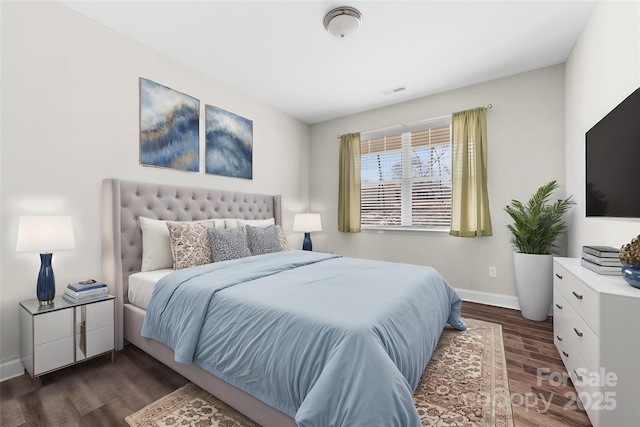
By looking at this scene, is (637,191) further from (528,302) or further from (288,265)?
(288,265)

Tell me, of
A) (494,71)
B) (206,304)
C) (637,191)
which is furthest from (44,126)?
(494,71)

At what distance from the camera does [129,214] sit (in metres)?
2.48

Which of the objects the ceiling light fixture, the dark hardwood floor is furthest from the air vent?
the dark hardwood floor

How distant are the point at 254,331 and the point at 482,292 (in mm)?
3092

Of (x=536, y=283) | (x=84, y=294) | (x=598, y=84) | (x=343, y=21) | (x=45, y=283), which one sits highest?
(x=343, y=21)

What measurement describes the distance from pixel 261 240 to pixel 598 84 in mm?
3126

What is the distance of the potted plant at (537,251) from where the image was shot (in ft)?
9.14

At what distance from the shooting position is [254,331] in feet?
4.67

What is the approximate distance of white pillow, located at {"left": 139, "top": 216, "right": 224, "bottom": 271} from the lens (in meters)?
2.48

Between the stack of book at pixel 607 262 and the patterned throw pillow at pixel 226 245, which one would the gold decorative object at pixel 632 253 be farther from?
the patterned throw pillow at pixel 226 245

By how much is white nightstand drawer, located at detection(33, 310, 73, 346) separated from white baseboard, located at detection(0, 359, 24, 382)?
→ 1.30 ft

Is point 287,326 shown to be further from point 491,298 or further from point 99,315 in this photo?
point 491,298

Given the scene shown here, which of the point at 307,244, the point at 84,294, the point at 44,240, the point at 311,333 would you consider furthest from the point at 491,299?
the point at 44,240

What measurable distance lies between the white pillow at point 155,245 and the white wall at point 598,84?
3.22 metres
